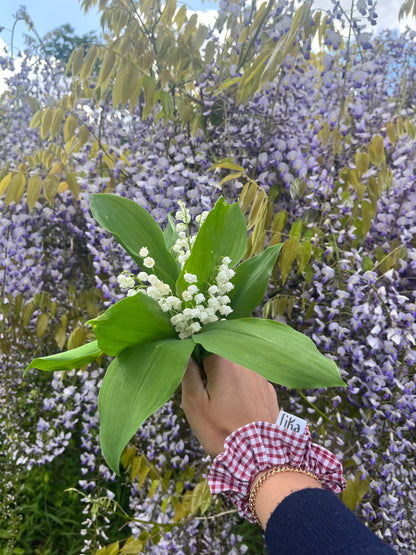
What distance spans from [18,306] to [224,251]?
146 cm

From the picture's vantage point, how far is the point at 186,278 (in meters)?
0.65

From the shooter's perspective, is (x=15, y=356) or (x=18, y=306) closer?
(x=18, y=306)

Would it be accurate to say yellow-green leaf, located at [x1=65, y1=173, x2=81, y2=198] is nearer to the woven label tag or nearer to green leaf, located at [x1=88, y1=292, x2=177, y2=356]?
green leaf, located at [x1=88, y1=292, x2=177, y2=356]

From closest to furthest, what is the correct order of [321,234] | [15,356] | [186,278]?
[186,278] < [321,234] < [15,356]

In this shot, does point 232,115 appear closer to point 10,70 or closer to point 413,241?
point 413,241

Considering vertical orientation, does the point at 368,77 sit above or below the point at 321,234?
above

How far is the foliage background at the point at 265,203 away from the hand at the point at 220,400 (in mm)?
556

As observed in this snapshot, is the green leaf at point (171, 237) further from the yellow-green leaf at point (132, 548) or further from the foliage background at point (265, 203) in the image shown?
the yellow-green leaf at point (132, 548)

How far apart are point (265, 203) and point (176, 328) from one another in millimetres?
629

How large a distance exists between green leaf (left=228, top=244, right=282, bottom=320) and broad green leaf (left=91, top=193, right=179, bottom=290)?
0.36 ft

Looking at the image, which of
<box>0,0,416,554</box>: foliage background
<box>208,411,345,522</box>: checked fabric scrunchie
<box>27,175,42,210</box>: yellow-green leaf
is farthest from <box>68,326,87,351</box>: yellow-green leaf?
<box>208,411,345,522</box>: checked fabric scrunchie

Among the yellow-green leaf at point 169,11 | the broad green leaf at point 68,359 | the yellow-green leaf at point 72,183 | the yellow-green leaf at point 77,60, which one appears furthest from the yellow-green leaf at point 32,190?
the broad green leaf at point 68,359

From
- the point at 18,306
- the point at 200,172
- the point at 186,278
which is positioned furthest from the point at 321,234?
the point at 18,306

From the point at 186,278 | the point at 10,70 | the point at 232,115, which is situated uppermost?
the point at 10,70
